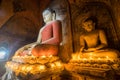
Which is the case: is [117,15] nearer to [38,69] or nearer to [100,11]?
[100,11]

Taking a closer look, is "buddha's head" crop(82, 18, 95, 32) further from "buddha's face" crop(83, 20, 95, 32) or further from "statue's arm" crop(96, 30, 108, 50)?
"statue's arm" crop(96, 30, 108, 50)

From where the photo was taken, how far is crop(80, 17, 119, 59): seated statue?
231 cm

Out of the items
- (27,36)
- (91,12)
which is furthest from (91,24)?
(27,36)

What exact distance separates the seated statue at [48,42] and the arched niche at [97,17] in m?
0.41

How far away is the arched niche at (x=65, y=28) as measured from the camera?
Answer: 3213 mm

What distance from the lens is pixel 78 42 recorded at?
3129mm

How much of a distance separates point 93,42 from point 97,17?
2.00 feet

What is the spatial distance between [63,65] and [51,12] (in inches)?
65.6

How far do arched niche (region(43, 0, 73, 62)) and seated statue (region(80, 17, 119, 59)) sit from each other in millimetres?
442

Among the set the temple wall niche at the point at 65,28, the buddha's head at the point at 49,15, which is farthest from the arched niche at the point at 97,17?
the buddha's head at the point at 49,15

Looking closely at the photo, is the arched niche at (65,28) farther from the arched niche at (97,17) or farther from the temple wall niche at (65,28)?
the arched niche at (97,17)

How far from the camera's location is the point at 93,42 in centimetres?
271

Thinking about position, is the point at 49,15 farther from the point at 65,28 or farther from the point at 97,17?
the point at 97,17

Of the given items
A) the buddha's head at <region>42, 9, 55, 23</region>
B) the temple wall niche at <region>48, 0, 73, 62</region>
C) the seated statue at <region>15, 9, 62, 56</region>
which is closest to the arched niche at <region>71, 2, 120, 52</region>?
the temple wall niche at <region>48, 0, 73, 62</region>
